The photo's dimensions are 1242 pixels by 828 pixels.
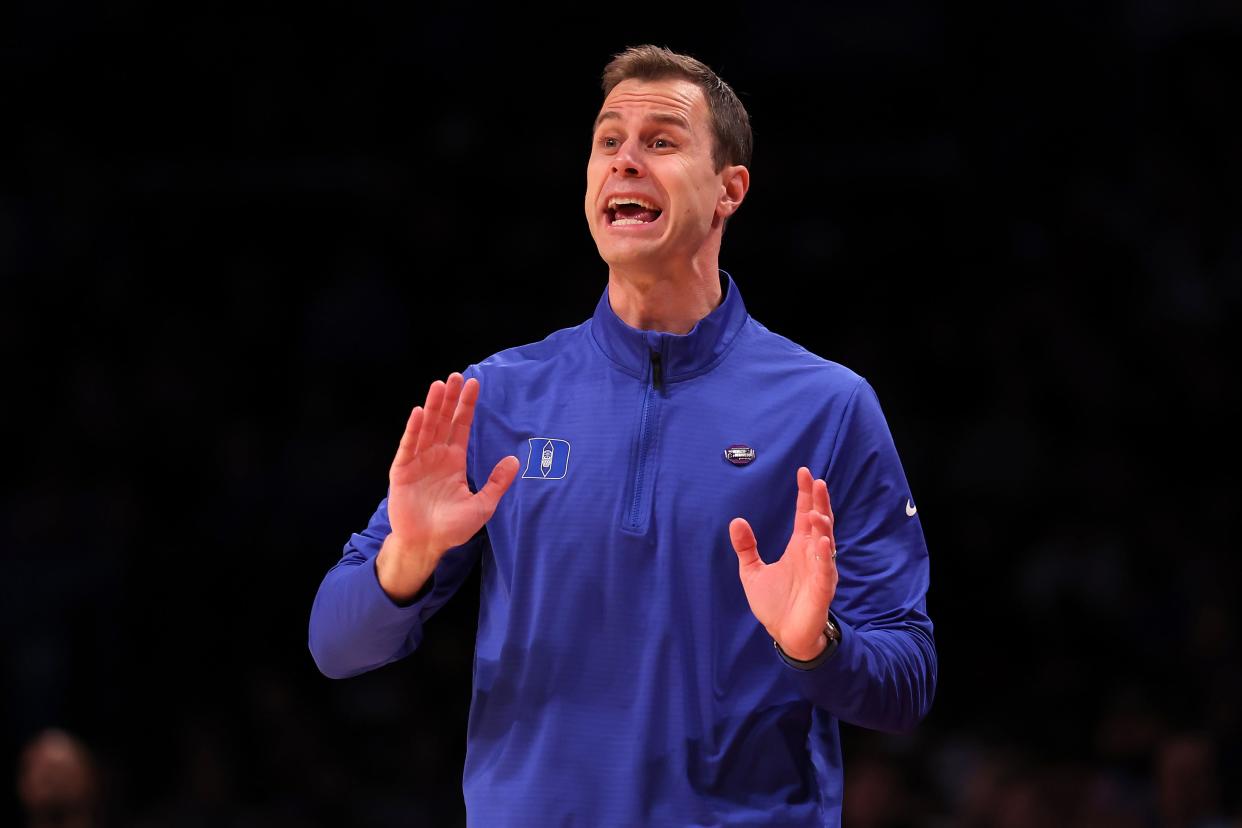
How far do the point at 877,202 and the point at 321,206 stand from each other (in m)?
2.75

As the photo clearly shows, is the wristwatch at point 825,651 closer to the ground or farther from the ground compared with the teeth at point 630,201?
closer to the ground

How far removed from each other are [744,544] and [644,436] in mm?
375

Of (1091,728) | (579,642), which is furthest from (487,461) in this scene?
(1091,728)

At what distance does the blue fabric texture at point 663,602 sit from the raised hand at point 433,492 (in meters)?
0.06

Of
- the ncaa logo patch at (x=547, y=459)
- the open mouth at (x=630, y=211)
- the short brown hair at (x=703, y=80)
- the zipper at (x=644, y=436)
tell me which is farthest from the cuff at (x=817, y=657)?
the short brown hair at (x=703, y=80)

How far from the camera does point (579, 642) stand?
277 cm

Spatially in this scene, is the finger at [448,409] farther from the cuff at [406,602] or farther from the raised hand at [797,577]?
the raised hand at [797,577]

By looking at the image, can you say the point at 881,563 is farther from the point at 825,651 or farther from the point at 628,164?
the point at 628,164

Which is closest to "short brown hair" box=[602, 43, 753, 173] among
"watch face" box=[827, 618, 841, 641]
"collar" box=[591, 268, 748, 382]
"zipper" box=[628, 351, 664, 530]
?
"collar" box=[591, 268, 748, 382]

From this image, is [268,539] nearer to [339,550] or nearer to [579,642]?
[339,550]

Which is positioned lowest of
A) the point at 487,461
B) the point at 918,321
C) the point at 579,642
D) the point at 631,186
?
the point at 579,642

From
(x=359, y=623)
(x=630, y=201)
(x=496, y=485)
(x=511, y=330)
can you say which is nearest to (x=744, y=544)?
(x=496, y=485)

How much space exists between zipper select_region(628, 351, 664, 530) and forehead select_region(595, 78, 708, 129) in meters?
0.47

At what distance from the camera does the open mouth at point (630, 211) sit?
121 inches
